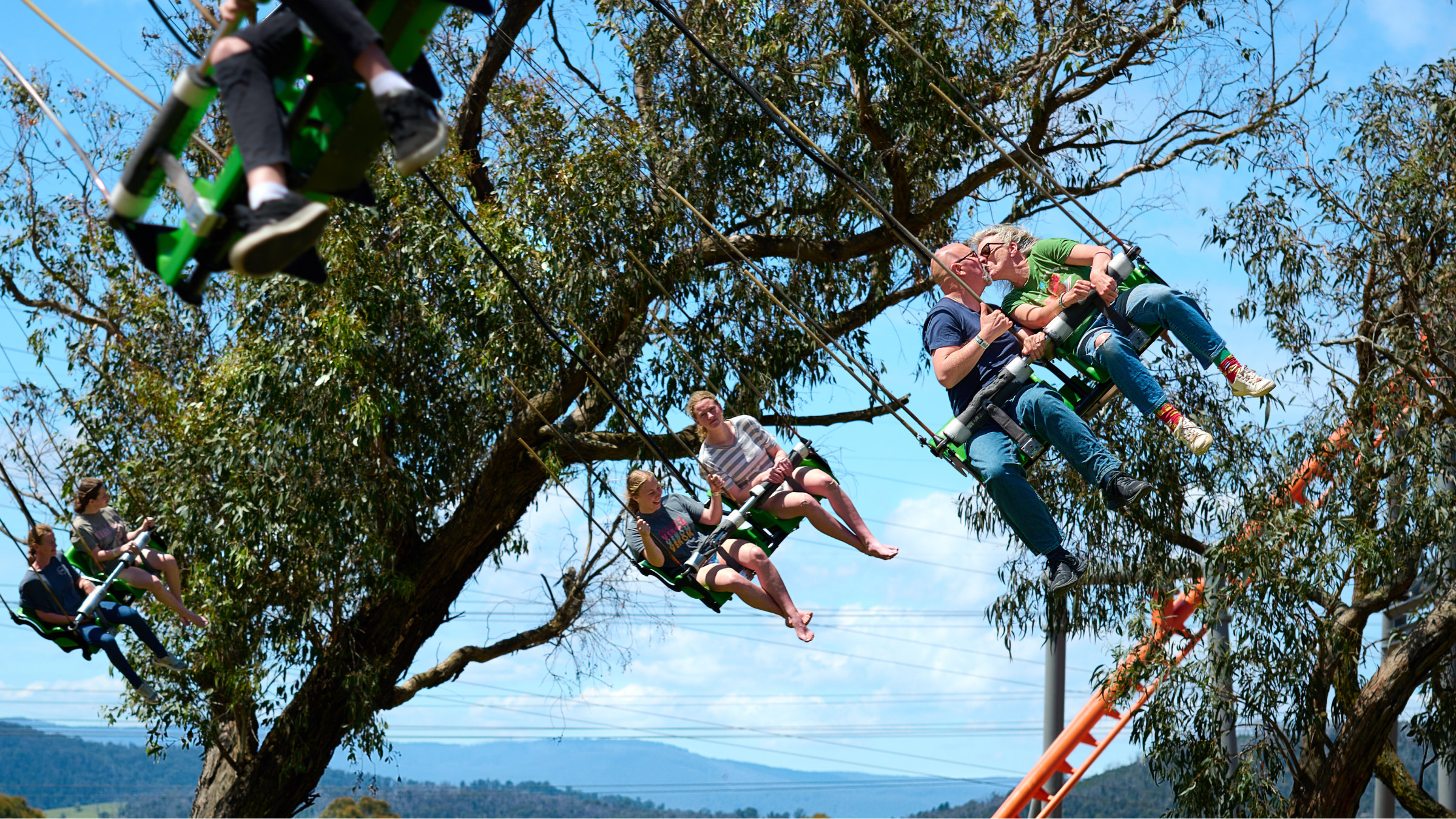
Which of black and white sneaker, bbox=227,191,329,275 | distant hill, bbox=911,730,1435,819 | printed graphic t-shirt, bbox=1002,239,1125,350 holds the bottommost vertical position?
black and white sneaker, bbox=227,191,329,275

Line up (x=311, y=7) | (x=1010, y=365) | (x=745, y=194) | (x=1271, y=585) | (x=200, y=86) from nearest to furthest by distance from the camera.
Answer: (x=311, y=7) < (x=200, y=86) < (x=1010, y=365) < (x=1271, y=585) < (x=745, y=194)

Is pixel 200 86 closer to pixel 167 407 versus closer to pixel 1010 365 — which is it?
pixel 1010 365

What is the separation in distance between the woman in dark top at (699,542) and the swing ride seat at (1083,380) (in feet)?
3.80

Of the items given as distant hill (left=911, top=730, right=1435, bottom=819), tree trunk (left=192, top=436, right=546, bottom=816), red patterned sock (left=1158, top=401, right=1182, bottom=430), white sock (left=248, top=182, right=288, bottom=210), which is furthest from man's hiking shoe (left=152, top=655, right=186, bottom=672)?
distant hill (left=911, top=730, right=1435, bottom=819)

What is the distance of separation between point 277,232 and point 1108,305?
4360 mm

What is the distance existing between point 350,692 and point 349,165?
8.78 m

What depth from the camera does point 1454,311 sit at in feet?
37.4

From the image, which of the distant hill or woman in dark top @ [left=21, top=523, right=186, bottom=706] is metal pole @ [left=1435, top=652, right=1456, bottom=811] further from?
the distant hill

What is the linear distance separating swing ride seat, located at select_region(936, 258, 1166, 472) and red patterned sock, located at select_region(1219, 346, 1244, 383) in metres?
0.33

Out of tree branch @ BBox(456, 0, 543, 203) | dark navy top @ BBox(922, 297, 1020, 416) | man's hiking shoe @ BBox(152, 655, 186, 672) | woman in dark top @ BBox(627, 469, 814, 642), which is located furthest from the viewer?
tree branch @ BBox(456, 0, 543, 203)

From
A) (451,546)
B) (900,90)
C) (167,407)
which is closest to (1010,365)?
(900,90)

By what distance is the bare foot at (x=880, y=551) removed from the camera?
24.0 feet

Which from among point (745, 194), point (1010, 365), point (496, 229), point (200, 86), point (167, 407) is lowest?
point (200, 86)

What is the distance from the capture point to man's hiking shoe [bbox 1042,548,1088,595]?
6750 millimetres
